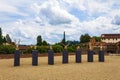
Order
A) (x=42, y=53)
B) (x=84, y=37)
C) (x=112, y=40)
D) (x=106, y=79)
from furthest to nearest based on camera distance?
(x=112, y=40) → (x=84, y=37) → (x=42, y=53) → (x=106, y=79)

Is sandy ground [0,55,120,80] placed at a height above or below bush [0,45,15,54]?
below

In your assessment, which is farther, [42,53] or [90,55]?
[42,53]

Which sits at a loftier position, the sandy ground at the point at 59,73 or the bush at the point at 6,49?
the bush at the point at 6,49

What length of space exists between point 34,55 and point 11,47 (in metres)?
22.8

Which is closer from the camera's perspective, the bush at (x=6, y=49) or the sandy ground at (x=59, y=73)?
the sandy ground at (x=59, y=73)

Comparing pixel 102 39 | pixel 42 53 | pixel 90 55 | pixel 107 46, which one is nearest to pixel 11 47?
pixel 42 53

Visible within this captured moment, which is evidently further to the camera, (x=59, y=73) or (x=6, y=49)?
(x=6, y=49)

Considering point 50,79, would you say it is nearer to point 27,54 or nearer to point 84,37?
point 27,54

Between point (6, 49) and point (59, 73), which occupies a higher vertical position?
point (6, 49)

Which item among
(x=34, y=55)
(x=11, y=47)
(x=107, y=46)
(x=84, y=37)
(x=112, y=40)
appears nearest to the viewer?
(x=34, y=55)

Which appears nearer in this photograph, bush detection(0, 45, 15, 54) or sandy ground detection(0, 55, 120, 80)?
sandy ground detection(0, 55, 120, 80)

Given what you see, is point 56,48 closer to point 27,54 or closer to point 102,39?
point 27,54

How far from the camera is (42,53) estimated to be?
59.8 metres

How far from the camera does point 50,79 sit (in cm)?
1603
